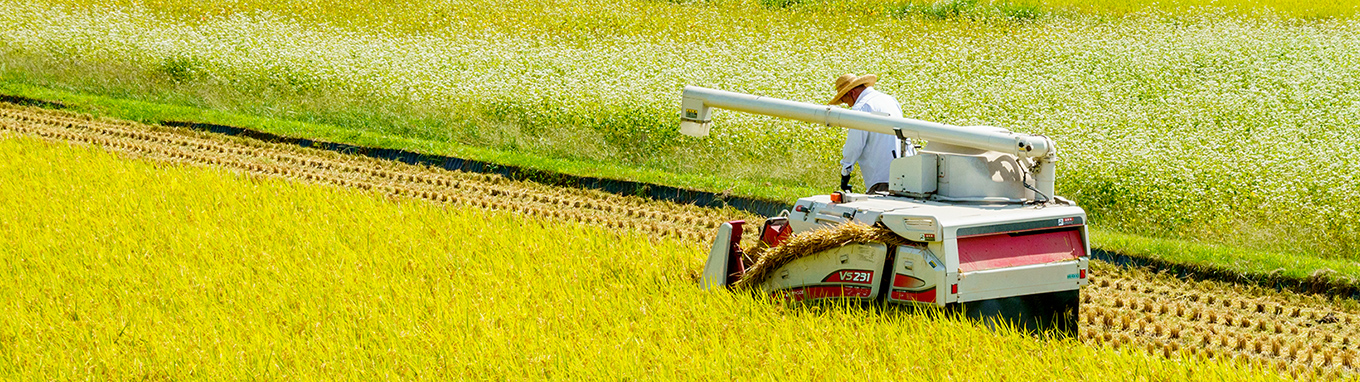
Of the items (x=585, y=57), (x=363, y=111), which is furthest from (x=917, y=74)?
(x=363, y=111)

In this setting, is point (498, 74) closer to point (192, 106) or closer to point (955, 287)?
point (192, 106)

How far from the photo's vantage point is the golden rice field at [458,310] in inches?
190

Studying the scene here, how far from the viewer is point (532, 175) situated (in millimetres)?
10984

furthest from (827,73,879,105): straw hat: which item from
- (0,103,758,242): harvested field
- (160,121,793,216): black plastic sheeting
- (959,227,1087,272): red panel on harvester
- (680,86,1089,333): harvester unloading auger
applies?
(160,121,793,216): black plastic sheeting

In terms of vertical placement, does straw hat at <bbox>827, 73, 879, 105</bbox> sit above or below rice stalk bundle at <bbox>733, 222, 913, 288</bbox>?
above

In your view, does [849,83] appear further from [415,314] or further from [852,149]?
[415,314]

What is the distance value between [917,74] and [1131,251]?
7130 millimetres

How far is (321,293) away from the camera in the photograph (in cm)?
593

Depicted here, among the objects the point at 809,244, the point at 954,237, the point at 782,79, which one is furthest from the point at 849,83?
the point at 782,79

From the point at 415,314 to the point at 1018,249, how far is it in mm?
2740

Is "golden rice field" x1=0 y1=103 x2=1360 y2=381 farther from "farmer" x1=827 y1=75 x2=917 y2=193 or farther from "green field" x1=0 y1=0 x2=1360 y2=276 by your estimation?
"green field" x1=0 y1=0 x2=1360 y2=276

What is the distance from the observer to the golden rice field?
15.9ft

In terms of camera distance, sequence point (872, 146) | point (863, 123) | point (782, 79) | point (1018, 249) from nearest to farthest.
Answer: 1. point (1018, 249)
2. point (863, 123)
3. point (872, 146)
4. point (782, 79)

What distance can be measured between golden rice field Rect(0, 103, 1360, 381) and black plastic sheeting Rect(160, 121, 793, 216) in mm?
587
